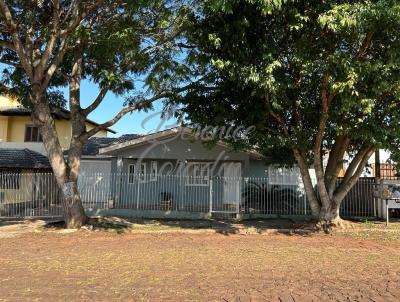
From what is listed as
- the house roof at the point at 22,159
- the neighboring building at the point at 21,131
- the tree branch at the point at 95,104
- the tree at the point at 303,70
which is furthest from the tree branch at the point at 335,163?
the neighboring building at the point at 21,131

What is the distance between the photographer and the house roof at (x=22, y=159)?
2262 cm

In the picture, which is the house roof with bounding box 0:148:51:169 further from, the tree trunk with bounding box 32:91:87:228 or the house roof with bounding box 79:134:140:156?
the tree trunk with bounding box 32:91:87:228

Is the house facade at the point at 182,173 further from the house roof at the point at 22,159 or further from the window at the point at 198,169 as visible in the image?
the house roof at the point at 22,159

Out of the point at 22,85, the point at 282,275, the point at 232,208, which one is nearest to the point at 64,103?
the point at 22,85

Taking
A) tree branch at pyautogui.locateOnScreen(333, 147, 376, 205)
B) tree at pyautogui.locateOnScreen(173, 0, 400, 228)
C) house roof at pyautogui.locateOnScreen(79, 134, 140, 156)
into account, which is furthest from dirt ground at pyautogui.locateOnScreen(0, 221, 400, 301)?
house roof at pyautogui.locateOnScreen(79, 134, 140, 156)

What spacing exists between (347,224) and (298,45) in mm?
6479

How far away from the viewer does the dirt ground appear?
6.85m

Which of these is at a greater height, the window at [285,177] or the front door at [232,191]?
the window at [285,177]

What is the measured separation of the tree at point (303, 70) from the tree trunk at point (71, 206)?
181 inches

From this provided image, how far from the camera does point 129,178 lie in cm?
1973

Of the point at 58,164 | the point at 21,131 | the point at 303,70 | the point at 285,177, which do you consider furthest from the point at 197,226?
the point at 21,131

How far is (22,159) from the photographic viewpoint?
23.4 m

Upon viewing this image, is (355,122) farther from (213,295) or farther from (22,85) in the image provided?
(22,85)

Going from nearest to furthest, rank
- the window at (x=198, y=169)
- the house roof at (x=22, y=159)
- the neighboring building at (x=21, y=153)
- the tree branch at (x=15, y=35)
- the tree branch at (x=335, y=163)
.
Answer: the tree branch at (x=15, y=35), the tree branch at (x=335, y=163), the neighboring building at (x=21, y=153), the window at (x=198, y=169), the house roof at (x=22, y=159)
